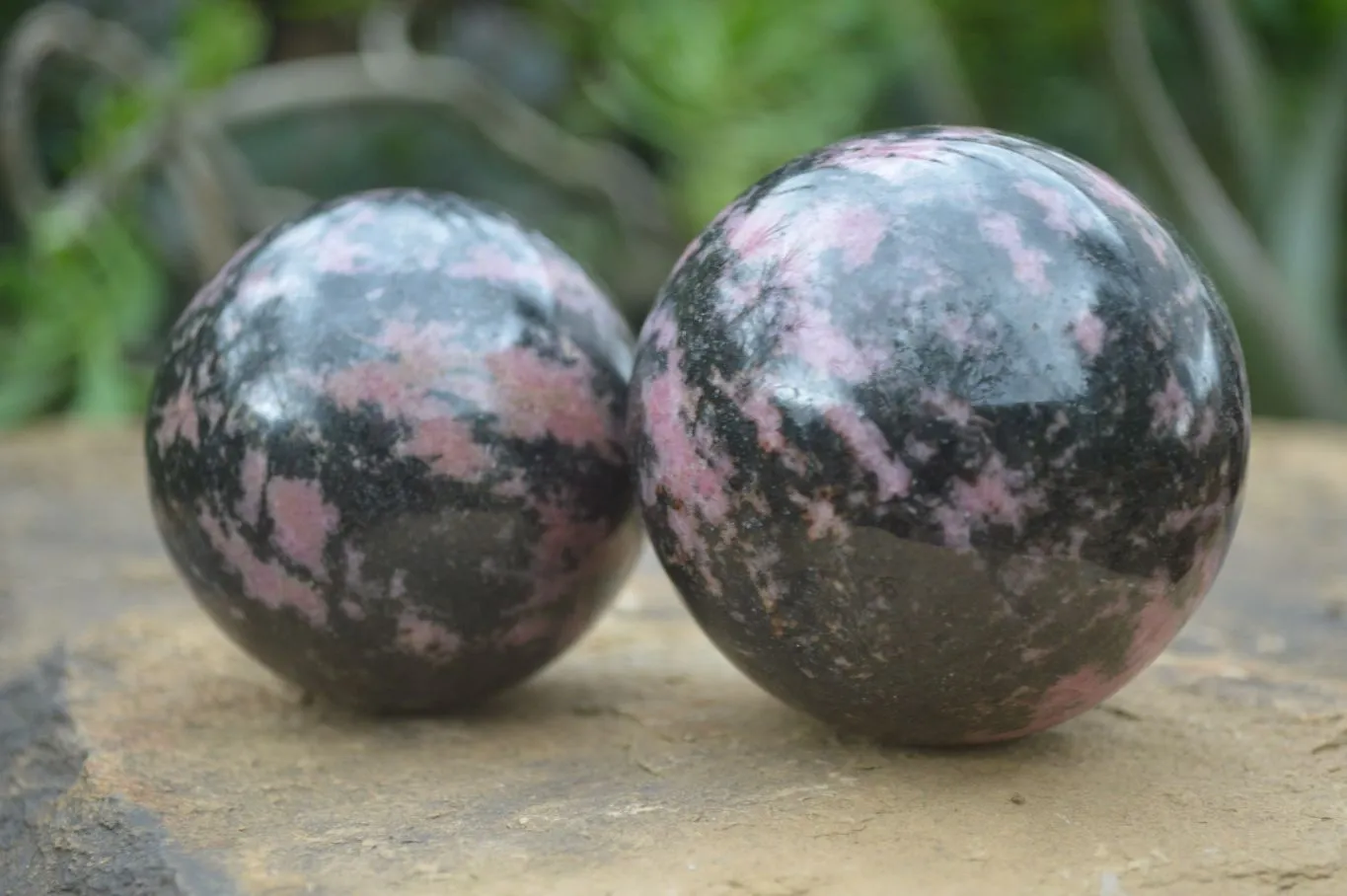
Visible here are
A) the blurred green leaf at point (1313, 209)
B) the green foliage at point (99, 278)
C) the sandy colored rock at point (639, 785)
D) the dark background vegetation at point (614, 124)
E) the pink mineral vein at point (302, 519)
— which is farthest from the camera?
the blurred green leaf at point (1313, 209)

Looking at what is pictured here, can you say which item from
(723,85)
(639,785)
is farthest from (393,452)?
(723,85)

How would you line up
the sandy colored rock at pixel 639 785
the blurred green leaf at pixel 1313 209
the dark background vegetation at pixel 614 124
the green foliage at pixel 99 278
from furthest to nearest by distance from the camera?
the blurred green leaf at pixel 1313 209 < the dark background vegetation at pixel 614 124 < the green foliage at pixel 99 278 < the sandy colored rock at pixel 639 785

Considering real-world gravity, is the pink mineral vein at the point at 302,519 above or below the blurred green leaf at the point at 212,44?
below

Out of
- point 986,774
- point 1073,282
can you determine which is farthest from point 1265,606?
point 1073,282

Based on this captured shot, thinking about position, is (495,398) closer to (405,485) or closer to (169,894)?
(405,485)

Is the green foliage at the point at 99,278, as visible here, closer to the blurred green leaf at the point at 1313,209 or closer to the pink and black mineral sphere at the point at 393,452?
the pink and black mineral sphere at the point at 393,452

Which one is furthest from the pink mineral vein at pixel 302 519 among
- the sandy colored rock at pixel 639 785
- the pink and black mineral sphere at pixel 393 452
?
the sandy colored rock at pixel 639 785
